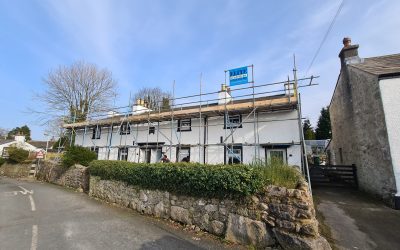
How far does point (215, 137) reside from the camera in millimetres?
15648

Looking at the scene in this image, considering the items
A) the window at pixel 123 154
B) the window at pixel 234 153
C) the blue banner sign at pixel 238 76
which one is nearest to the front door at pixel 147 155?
the window at pixel 123 154

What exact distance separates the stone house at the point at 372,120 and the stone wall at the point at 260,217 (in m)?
6.19

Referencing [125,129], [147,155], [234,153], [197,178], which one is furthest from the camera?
[125,129]

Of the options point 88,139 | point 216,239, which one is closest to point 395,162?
point 216,239

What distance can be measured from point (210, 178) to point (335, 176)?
12227 millimetres

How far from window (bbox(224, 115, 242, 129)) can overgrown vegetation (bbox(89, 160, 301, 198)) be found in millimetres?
7189

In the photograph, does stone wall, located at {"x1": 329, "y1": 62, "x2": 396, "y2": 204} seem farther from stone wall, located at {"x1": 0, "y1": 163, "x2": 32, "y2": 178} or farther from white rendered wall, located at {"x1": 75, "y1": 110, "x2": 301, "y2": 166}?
stone wall, located at {"x1": 0, "y1": 163, "x2": 32, "y2": 178}

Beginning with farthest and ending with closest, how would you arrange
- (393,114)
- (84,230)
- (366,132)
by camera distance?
(366,132) → (393,114) → (84,230)

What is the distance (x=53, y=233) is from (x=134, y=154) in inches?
482

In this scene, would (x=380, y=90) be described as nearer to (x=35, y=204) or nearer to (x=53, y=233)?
(x=53, y=233)

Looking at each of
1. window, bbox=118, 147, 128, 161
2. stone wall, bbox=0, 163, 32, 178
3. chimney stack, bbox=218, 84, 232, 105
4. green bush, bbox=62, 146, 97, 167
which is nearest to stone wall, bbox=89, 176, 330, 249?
chimney stack, bbox=218, 84, 232, 105

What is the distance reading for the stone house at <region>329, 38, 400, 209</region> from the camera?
974cm

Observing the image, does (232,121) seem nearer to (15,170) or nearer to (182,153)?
(182,153)

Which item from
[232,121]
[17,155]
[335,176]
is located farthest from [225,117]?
[17,155]
